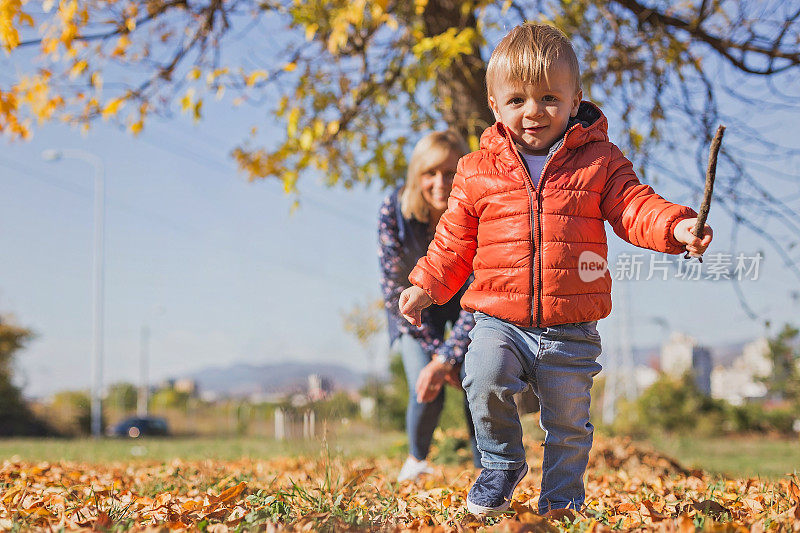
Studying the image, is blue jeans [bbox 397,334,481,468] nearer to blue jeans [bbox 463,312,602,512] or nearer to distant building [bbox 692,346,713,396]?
blue jeans [bbox 463,312,602,512]

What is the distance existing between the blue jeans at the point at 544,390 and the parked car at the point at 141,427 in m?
27.7

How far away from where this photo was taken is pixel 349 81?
6027mm

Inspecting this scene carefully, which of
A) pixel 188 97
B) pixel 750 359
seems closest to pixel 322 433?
pixel 188 97

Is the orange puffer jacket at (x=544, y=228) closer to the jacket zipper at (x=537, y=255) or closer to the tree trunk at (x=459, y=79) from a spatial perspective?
the jacket zipper at (x=537, y=255)

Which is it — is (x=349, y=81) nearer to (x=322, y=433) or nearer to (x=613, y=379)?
(x=322, y=433)

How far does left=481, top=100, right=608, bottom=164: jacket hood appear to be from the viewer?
2311 mm

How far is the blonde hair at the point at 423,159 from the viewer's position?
3.42 metres

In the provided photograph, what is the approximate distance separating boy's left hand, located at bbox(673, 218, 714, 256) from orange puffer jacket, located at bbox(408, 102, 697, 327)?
0.16 ft

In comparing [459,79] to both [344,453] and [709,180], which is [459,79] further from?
[709,180]

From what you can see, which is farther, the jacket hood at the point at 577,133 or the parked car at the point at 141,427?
the parked car at the point at 141,427

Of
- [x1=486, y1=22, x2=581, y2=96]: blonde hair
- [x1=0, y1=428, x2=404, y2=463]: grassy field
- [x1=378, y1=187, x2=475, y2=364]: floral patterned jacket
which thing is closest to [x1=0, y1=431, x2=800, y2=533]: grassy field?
[x1=0, y1=428, x2=404, y2=463]: grassy field

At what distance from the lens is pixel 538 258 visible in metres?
2.22

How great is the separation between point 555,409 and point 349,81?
4.38 metres

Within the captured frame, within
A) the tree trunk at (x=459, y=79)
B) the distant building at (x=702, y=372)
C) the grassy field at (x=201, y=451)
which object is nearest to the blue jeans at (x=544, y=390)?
the grassy field at (x=201, y=451)
